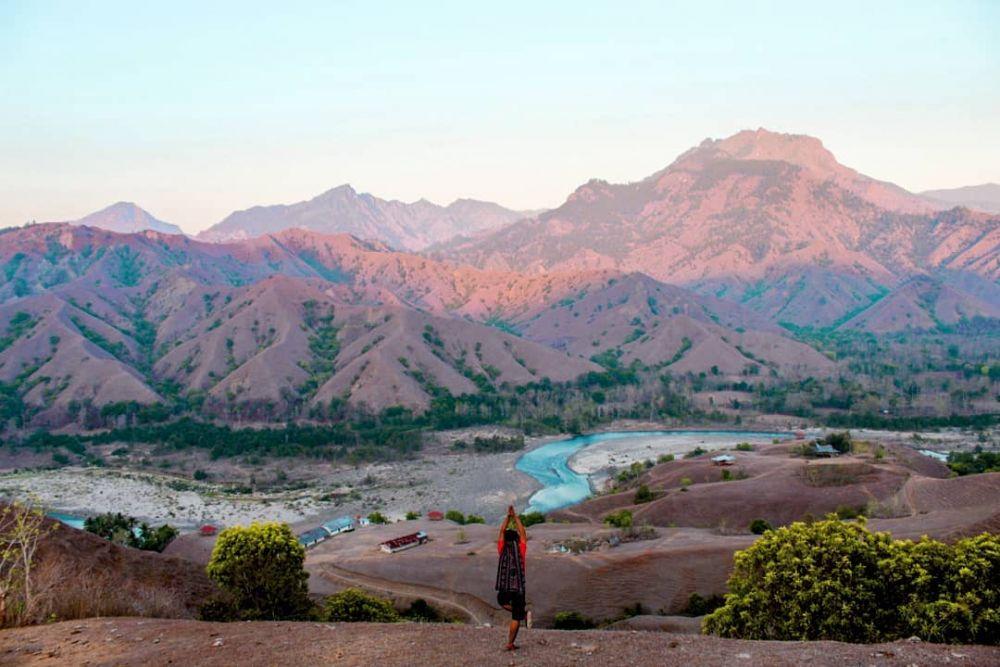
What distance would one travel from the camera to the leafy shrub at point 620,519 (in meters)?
48.4

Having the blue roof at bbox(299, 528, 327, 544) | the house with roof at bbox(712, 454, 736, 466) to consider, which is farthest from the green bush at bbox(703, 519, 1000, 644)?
the house with roof at bbox(712, 454, 736, 466)

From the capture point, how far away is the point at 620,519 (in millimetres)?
50250

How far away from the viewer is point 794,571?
2000cm

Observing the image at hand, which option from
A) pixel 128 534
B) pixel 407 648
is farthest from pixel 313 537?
pixel 407 648

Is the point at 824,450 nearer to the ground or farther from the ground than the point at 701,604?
nearer to the ground

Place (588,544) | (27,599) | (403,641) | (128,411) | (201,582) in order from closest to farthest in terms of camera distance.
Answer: (403,641) < (27,599) < (201,582) < (588,544) < (128,411)

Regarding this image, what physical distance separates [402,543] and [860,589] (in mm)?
32586

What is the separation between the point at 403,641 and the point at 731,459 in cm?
5866

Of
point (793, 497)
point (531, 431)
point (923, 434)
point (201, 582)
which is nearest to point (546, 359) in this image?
point (531, 431)

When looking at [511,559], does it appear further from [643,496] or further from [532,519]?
[643,496]

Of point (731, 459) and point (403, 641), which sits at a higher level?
point (403, 641)

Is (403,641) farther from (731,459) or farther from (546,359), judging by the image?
(546,359)

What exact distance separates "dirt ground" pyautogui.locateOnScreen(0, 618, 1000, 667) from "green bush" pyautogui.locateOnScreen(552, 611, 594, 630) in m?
14.6

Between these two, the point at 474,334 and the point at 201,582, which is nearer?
the point at 201,582
